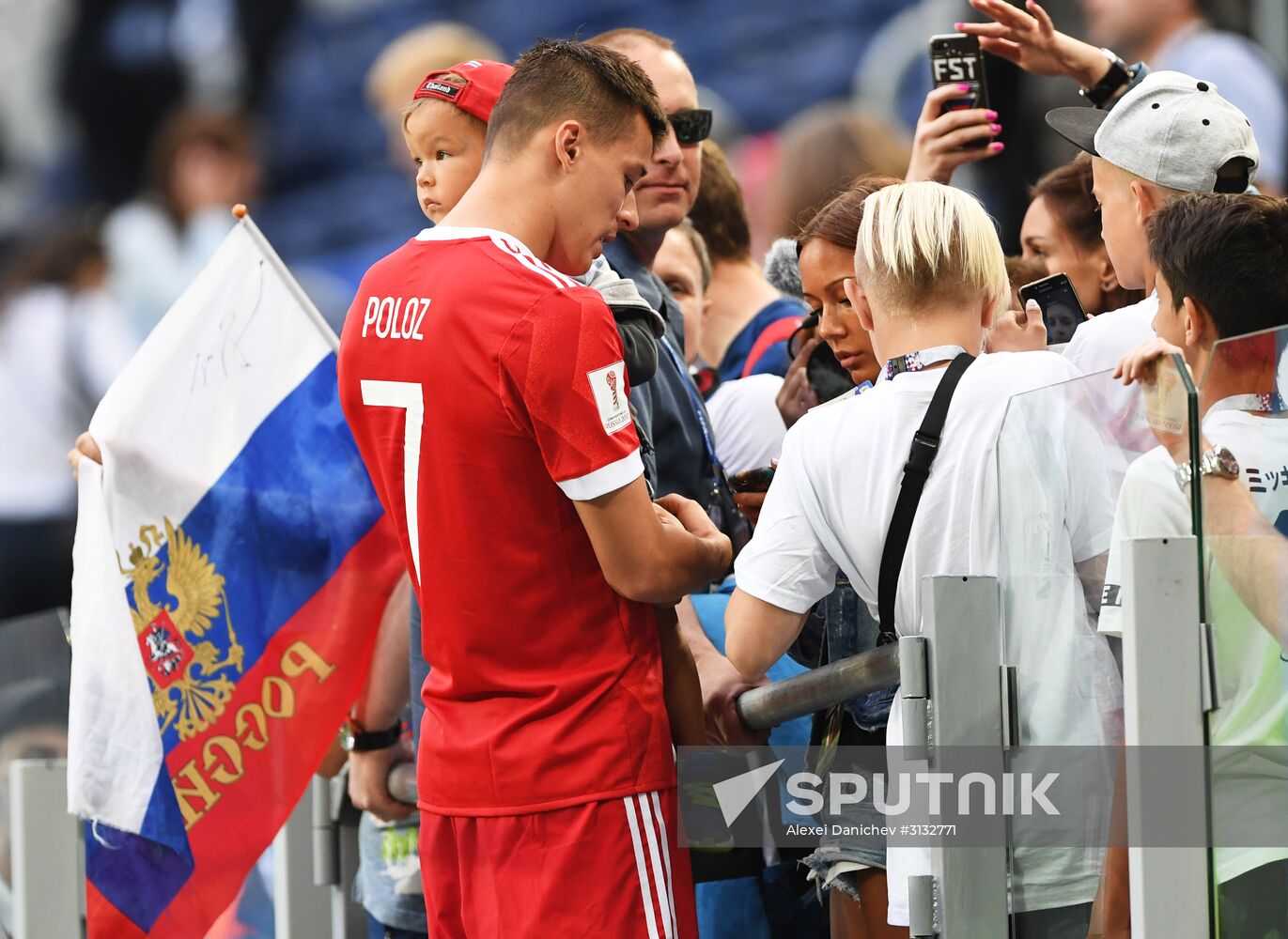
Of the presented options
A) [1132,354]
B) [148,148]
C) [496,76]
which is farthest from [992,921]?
[148,148]

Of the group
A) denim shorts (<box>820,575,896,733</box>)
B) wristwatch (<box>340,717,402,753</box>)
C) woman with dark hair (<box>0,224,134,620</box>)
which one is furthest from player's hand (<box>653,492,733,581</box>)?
woman with dark hair (<box>0,224,134,620</box>)

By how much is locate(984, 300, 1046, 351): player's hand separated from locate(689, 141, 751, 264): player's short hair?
1.80 metres

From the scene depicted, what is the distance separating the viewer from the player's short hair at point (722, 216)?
15.4 ft

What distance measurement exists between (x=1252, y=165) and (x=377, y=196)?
6.08 meters

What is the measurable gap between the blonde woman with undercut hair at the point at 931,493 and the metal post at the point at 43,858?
1.75m

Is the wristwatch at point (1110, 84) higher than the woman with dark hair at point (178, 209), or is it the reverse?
the woman with dark hair at point (178, 209)

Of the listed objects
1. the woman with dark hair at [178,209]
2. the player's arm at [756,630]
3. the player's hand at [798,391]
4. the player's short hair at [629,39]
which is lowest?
the player's arm at [756,630]

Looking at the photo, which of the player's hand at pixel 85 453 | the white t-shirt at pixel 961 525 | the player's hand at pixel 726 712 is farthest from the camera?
the player's hand at pixel 85 453

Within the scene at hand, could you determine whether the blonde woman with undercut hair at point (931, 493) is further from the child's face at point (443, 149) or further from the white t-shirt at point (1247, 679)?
the child's face at point (443, 149)

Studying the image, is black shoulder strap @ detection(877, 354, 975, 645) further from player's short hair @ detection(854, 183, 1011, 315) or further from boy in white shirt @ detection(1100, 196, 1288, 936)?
boy in white shirt @ detection(1100, 196, 1288, 936)

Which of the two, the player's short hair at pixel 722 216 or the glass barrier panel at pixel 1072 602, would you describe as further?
the player's short hair at pixel 722 216

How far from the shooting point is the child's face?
3.02 meters

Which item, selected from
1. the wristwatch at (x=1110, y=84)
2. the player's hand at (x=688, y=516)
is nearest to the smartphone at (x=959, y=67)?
the wristwatch at (x=1110, y=84)

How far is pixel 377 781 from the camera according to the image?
347 cm
